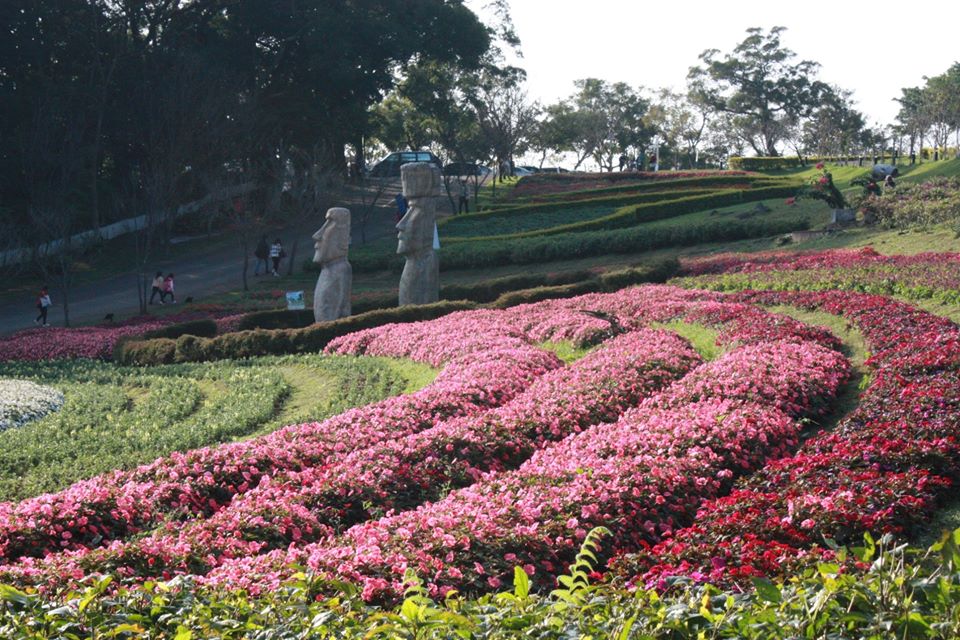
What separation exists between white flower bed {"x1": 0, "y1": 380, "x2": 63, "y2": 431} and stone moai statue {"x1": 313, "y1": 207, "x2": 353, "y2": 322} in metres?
5.36

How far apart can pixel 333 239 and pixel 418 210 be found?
1.65m

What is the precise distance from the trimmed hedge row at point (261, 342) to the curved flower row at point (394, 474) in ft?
20.9

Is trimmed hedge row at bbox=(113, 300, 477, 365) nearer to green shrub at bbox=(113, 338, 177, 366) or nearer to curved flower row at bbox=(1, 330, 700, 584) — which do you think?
green shrub at bbox=(113, 338, 177, 366)

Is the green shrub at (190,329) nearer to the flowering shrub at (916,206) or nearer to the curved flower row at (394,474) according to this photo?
the curved flower row at (394,474)

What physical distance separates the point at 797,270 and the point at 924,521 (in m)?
12.7

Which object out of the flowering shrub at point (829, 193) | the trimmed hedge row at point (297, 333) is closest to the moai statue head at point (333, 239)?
the trimmed hedge row at point (297, 333)

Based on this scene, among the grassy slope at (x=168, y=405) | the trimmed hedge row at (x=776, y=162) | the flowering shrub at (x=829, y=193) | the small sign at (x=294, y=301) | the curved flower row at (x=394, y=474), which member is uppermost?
the trimmed hedge row at (x=776, y=162)

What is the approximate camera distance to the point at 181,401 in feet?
42.1

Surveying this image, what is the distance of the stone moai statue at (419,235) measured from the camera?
18.7m

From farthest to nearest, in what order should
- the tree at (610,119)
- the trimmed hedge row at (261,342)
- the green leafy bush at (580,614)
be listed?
the tree at (610,119), the trimmed hedge row at (261,342), the green leafy bush at (580,614)

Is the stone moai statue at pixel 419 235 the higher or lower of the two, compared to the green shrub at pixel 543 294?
higher

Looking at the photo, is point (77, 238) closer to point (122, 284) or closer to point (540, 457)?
point (122, 284)

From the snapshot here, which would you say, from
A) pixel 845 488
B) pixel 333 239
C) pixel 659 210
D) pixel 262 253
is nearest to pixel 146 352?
pixel 333 239

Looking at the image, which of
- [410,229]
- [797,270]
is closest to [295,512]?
[410,229]
